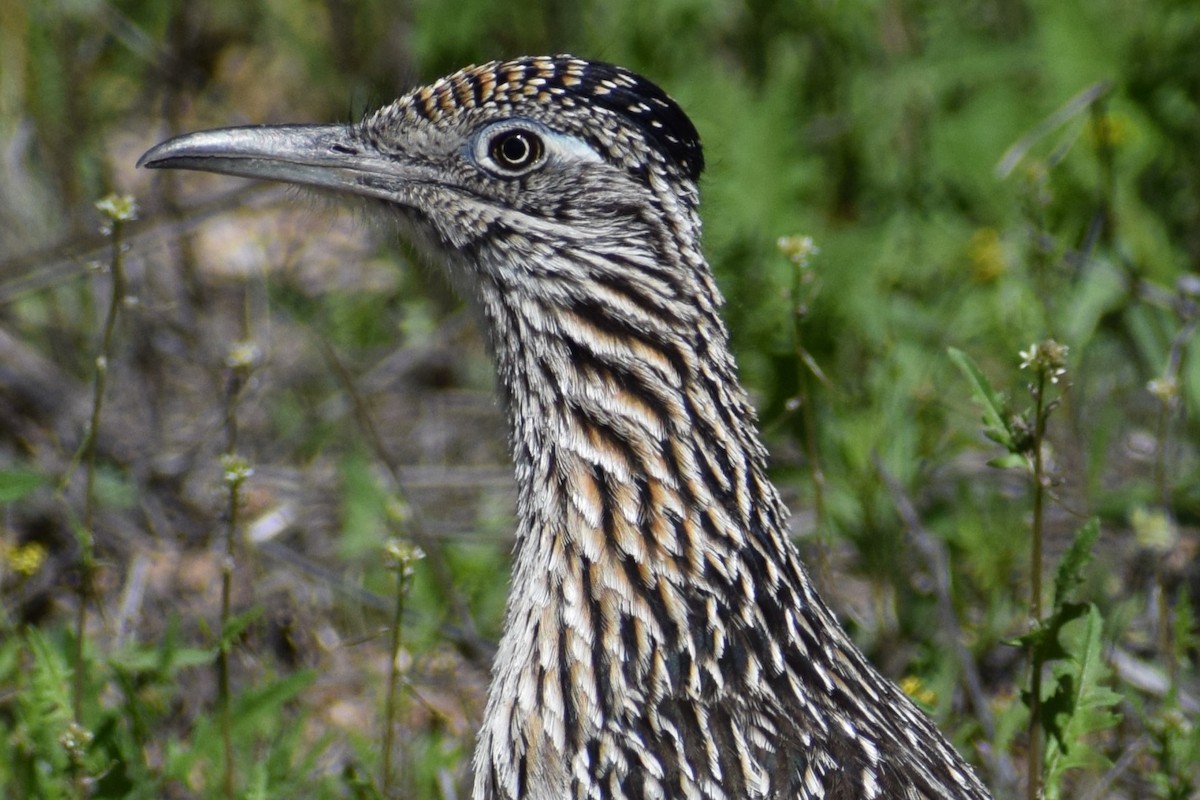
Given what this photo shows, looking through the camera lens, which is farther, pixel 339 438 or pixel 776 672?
pixel 339 438

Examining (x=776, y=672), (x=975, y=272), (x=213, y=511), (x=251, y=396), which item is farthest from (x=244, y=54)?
(x=776, y=672)

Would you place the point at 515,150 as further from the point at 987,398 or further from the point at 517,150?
the point at 987,398

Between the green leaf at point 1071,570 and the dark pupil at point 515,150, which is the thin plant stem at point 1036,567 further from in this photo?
the dark pupil at point 515,150

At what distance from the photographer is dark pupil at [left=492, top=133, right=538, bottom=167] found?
12.2 ft

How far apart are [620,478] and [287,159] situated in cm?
114

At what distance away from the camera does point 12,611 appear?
571 cm

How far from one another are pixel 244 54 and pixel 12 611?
4.64m

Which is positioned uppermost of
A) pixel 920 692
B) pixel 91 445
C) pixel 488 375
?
pixel 488 375

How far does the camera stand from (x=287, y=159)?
3.88 m

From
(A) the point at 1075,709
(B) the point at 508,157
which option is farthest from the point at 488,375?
(A) the point at 1075,709

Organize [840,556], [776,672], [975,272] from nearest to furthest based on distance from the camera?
1. [776,672]
2. [840,556]
3. [975,272]

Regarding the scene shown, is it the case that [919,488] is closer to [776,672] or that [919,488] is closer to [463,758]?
[463,758]

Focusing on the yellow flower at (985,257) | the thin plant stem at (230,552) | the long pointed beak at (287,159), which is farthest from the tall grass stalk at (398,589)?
the yellow flower at (985,257)

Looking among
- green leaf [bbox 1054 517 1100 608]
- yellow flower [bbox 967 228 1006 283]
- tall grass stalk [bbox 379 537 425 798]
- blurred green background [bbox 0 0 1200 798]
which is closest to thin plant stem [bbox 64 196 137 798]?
blurred green background [bbox 0 0 1200 798]
